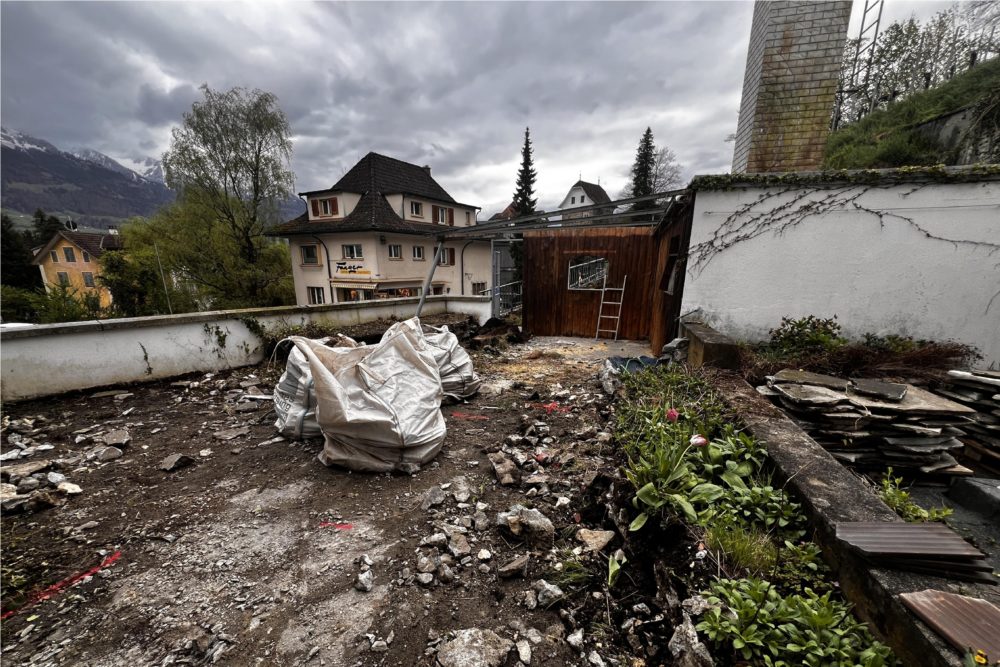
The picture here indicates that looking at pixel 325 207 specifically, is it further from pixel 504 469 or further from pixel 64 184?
pixel 64 184

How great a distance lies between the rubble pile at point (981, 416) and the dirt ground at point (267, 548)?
2742 mm

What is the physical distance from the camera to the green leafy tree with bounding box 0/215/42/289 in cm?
2208

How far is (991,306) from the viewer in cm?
360

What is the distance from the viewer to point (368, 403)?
2.83m

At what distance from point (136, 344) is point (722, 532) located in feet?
21.1

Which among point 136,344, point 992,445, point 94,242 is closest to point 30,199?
point 94,242

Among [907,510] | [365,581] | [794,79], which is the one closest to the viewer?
[907,510]

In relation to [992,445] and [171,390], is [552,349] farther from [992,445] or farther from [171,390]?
[171,390]

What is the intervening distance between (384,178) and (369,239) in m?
3.96

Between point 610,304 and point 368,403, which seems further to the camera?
point 610,304

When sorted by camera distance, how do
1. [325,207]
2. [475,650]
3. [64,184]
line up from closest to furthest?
[475,650], [325,207], [64,184]

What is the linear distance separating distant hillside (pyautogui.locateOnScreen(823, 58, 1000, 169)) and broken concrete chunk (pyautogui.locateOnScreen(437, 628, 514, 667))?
9.71 m

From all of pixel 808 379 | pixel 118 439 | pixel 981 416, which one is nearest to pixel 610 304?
pixel 808 379

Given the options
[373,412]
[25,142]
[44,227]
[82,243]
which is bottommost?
[373,412]
